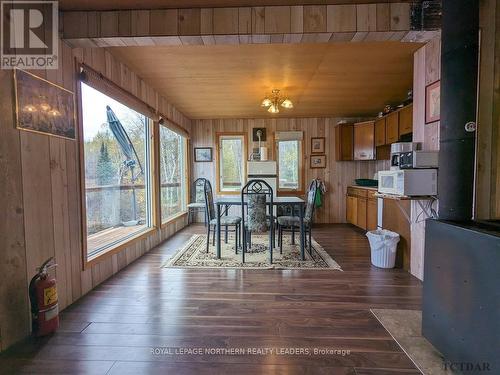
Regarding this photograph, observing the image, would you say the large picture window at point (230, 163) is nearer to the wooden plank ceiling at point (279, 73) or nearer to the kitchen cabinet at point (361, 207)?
the wooden plank ceiling at point (279, 73)

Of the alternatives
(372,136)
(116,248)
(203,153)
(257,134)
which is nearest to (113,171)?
(116,248)

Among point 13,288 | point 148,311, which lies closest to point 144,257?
point 148,311

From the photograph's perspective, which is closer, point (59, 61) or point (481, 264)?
point (481, 264)

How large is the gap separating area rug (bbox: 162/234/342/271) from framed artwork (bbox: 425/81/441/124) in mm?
1798

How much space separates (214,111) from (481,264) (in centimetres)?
484

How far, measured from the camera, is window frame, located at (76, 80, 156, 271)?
7.79 feet

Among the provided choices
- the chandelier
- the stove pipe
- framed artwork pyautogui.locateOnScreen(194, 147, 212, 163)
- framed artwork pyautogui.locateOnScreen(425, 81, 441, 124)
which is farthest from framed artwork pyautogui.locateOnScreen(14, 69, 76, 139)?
framed artwork pyautogui.locateOnScreen(194, 147, 212, 163)

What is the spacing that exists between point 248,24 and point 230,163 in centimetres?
417

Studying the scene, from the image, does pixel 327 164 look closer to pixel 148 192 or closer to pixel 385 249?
pixel 385 249

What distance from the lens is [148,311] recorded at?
6.96 ft

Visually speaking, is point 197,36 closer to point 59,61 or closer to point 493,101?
point 59,61

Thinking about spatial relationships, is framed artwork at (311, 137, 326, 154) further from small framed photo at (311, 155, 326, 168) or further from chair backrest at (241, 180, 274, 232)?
chair backrest at (241, 180, 274, 232)

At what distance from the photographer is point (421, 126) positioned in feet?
8.72

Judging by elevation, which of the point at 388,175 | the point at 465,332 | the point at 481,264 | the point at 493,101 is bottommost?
the point at 465,332
